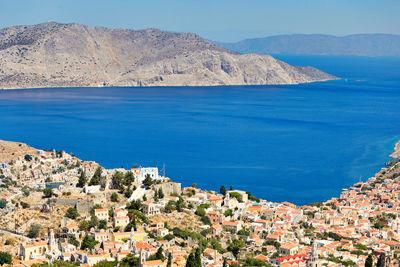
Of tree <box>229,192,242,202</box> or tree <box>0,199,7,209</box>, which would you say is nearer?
tree <box>0,199,7,209</box>

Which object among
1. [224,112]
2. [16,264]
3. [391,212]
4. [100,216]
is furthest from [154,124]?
[16,264]

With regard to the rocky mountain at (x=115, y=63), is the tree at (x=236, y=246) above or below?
below

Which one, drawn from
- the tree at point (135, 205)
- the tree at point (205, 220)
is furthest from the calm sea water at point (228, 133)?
the tree at point (135, 205)

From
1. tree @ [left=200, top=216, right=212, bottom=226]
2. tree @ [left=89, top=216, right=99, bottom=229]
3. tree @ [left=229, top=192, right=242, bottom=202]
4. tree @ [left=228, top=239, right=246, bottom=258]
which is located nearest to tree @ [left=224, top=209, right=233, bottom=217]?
tree @ [left=200, top=216, right=212, bottom=226]

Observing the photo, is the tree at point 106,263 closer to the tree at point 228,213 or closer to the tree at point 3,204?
the tree at point 3,204

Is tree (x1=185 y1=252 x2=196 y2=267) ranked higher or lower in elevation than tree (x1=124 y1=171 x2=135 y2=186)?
lower

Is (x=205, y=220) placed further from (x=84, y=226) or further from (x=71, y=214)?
(x=71, y=214)

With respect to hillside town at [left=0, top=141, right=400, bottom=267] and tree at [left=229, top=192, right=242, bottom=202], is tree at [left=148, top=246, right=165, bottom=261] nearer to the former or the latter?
hillside town at [left=0, top=141, right=400, bottom=267]
